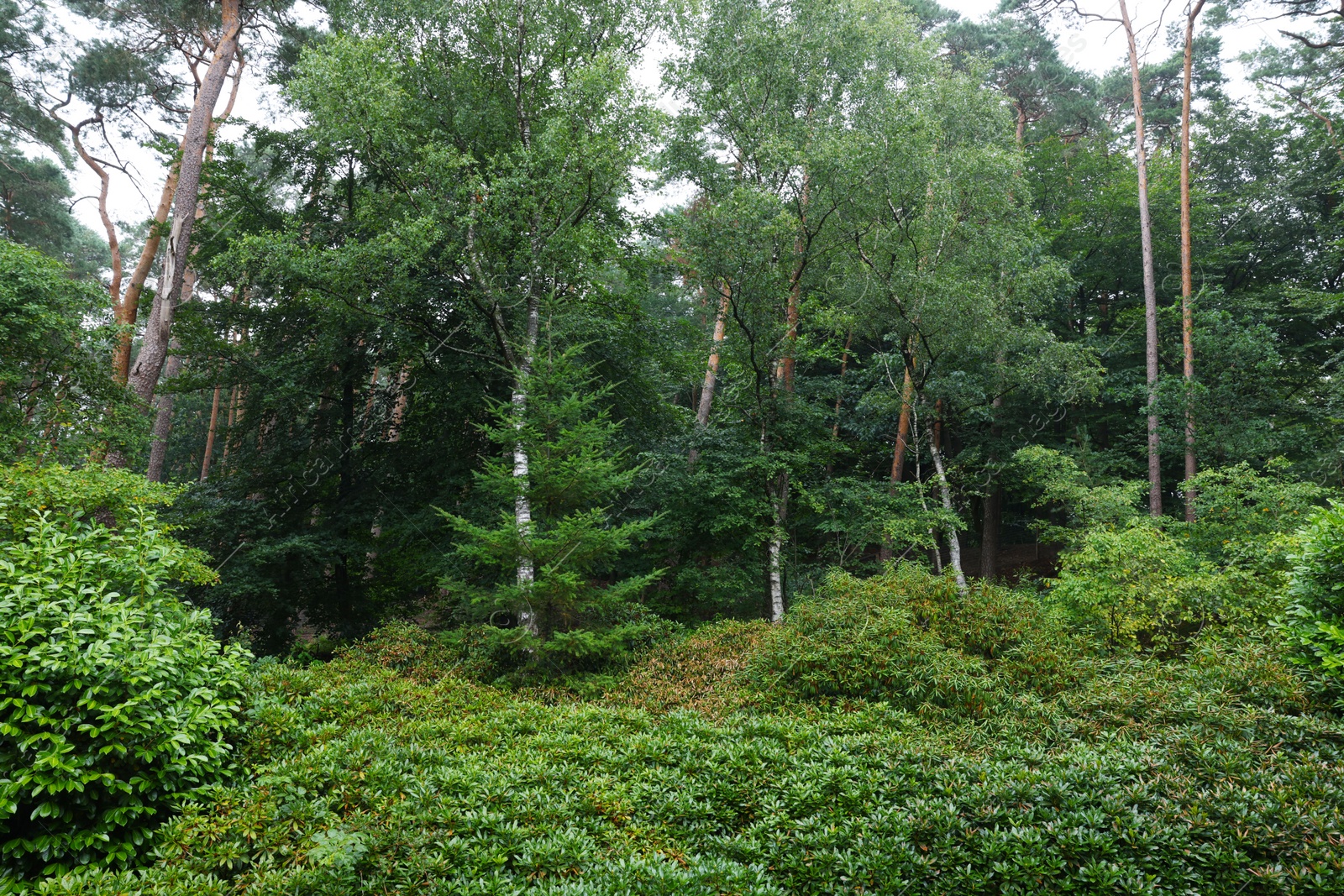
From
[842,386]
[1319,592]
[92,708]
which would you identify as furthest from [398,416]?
[1319,592]

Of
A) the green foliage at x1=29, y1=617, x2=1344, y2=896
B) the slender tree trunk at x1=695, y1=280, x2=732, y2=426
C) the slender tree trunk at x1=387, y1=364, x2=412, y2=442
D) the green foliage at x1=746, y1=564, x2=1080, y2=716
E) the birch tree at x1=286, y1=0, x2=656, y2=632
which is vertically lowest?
the green foliage at x1=29, y1=617, x2=1344, y2=896

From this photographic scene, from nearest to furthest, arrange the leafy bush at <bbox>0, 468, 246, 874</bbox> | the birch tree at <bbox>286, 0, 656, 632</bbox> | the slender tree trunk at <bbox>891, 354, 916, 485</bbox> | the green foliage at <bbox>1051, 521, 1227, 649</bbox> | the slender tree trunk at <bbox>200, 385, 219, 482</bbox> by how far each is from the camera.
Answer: the leafy bush at <bbox>0, 468, 246, 874</bbox> → the green foliage at <bbox>1051, 521, 1227, 649</bbox> → the birch tree at <bbox>286, 0, 656, 632</bbox> → the slender tree trunk at <bbox>891, 354, 916, 485</bbox> → the slender tree trunk at <bbox>200, 385, 219, 482</bbox>

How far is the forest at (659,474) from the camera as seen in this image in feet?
10.9

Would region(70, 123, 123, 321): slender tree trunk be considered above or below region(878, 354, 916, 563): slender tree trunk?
above

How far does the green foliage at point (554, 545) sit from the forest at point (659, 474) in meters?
0.07

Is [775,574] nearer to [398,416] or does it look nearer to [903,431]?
[903,431]

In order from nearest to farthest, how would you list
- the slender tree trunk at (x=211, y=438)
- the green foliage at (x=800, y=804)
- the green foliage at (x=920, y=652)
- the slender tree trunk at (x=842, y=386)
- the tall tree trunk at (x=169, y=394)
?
the green foliage at (x=800, y=804) < the green foliage at (x=920, y=652) < the tall tree trunk at (x=169, y=394) < the slender tree trunk at (x=842, y=386) < the slender tree trunk at (x=211, y=438)

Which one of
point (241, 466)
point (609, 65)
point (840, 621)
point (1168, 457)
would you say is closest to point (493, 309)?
point (609, 65)

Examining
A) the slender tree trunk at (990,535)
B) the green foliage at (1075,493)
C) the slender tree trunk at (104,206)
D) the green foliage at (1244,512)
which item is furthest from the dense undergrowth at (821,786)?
the slender tree trunk at (104,206)

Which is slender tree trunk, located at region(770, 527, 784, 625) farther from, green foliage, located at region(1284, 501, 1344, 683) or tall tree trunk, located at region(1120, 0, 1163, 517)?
tall tree trunk, located at region(1120, 0, 1163, 517)

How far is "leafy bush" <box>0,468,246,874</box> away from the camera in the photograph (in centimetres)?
316

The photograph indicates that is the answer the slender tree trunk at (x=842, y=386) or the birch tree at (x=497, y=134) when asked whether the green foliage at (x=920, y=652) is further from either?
the slender tree trunk at (x=842, y=386)

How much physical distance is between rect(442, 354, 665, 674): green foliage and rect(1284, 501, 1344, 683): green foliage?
5.51 m

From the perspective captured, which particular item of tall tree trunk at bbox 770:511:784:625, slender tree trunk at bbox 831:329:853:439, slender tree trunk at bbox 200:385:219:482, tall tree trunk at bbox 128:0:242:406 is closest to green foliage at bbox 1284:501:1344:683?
tall tree trunk at bbox 770:511:784:625
